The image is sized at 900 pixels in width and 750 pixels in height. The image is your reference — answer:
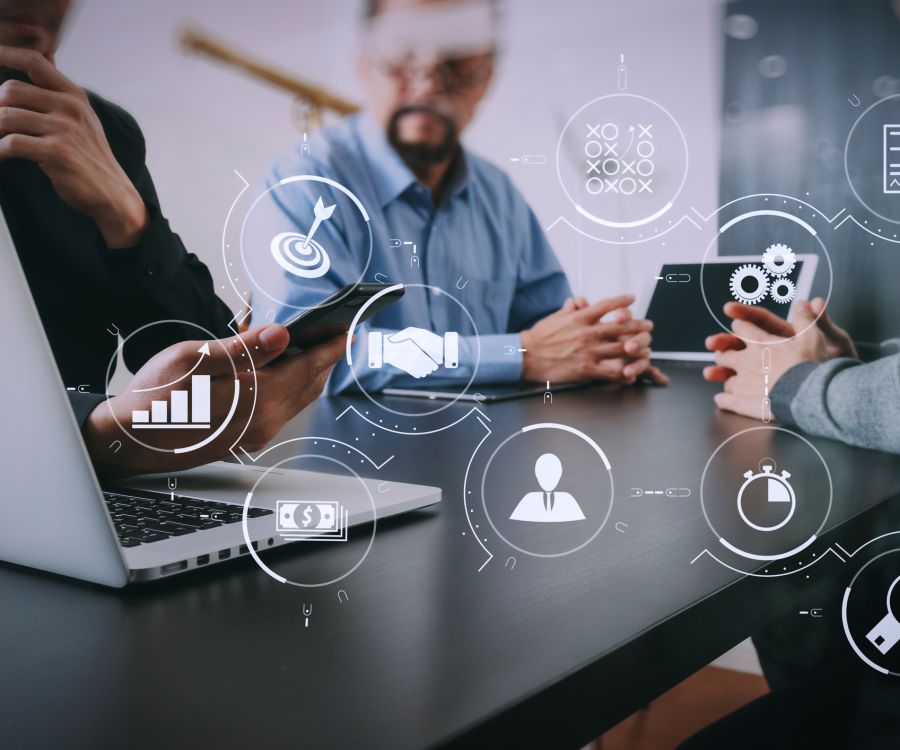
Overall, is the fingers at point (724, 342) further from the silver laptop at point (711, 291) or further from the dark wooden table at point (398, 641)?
the dark wooden table at point (398, 641)

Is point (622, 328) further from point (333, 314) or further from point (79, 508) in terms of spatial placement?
point (79, 508)

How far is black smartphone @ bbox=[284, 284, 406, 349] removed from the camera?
1.14ft

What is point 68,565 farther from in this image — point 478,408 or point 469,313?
point 469,313

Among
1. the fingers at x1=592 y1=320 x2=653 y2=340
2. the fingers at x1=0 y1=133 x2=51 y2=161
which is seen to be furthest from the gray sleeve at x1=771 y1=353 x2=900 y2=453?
the fingers at x1=0 y1=133 x2=51 y2=161

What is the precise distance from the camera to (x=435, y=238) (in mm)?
809

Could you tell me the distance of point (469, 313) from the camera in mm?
782

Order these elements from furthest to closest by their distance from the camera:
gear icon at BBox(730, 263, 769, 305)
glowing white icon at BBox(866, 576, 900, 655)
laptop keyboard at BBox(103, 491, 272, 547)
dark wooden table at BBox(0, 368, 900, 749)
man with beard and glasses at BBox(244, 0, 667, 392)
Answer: man with beard and glasses at BBox(244, 0, 667, 392) < gear icon at BBox(730, 263, 769, 305) < glowing white icon at BBox(866, 576, 900, 655) < laptop keyboard at BBox(103, 491, 272, 547) < dark wooden table at BBox(0, 368, 900, 749)

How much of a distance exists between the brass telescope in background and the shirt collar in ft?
0.08

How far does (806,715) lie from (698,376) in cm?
38

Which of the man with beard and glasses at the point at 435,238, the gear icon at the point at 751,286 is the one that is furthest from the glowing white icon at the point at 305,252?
the gear icon at the point at 751,286

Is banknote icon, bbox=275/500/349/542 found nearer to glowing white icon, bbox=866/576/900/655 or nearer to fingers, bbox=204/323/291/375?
fingers, bbox=204/323/291/375

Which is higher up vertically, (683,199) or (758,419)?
(683,199)

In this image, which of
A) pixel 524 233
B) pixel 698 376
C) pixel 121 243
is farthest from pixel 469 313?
pixel 121 243

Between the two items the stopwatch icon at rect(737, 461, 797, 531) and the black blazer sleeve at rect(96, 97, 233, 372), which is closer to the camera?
the stopwatch icon at rect(737, 461, 797, 531)
